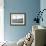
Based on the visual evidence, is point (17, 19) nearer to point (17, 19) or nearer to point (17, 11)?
point (17, 19)

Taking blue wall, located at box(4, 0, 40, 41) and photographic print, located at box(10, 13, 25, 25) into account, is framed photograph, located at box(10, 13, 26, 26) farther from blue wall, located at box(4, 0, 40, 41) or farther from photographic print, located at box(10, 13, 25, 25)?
blue wall, located at box(4, 0, 40, 41)

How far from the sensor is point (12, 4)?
579 cm

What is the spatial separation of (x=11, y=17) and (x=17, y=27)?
0.50 meters

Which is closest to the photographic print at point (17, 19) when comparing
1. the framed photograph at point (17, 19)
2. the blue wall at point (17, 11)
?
the framed photograph at point (17, 19)

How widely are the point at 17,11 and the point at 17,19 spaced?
1.12 ft

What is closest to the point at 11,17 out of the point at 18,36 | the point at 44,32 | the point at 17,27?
the point at 17,27

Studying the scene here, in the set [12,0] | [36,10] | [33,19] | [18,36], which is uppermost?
[12,0]

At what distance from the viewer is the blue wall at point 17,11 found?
579cm

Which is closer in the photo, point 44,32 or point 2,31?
point 44,32

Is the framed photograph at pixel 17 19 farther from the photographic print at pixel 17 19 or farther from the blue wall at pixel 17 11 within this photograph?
the blue wall at pixel 17 11

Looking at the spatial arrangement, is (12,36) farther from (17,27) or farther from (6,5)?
(6,5)

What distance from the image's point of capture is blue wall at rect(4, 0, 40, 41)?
5.79 meters

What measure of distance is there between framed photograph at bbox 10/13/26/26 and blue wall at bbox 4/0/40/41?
129 millimetres

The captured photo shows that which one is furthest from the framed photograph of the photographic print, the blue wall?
the blue wall
